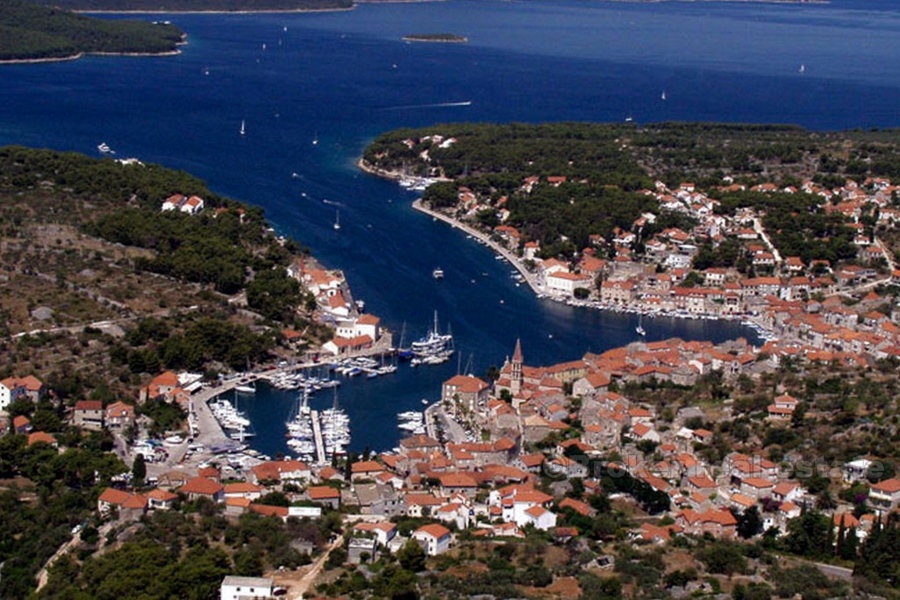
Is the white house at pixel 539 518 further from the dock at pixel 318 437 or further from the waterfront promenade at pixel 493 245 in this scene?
the waterfront promenade at pixel 493 245

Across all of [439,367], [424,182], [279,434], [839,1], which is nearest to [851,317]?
[439,367]

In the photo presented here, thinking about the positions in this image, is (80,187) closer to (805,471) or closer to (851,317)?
(851,317)

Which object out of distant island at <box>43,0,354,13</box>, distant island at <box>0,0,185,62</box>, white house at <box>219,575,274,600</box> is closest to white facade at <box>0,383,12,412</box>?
white house at <box>219,575,274,600</box>

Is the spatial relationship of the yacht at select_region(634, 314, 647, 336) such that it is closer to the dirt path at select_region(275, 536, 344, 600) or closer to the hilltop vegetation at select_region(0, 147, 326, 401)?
the hilltop vegetation at select_region(0, 147, 326, 401)

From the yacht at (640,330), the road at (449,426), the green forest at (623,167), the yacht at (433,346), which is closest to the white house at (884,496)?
the road at (449,426)

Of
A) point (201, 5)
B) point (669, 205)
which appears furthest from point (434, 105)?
point (201, 5)
